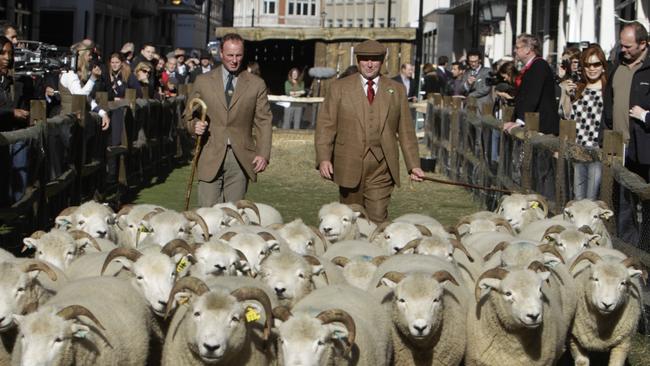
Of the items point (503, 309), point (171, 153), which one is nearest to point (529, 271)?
point (503, 309)

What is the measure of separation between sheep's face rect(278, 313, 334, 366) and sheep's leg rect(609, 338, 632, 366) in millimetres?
2702

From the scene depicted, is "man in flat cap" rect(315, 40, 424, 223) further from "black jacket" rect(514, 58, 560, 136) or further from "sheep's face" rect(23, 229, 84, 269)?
"black jacket" rect(514, 58, 560, 136)

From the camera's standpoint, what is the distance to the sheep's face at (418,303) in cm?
782

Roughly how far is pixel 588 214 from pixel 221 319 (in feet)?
14.8

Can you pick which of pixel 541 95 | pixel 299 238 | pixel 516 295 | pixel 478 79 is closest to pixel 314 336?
pixel 516 295

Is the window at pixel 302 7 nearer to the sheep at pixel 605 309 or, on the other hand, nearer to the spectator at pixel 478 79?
the spectator at pixel 478 79

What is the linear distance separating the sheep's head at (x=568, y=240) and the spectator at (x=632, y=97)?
4.38 ft

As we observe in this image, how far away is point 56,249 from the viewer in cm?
917

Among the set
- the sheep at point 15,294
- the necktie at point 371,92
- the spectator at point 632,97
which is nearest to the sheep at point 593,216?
the spectator at point 632,97

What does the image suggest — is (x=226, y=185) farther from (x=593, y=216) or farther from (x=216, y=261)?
(x=593, y=216)

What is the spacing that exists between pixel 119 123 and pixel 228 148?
636 cm

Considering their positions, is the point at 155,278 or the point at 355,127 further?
the point at 355,127

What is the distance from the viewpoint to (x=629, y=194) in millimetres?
10109

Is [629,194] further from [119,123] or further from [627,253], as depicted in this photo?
[119,123]
